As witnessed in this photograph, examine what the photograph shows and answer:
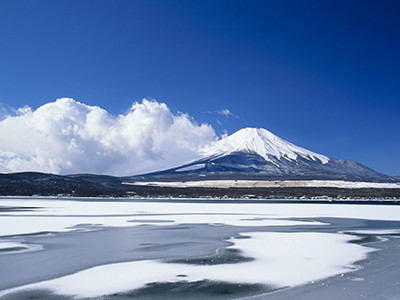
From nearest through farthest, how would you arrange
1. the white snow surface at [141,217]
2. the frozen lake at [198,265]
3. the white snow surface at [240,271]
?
the frozen lake at [198,265]
the white snow surface at [240,271]
the white snow surface at [141,217]

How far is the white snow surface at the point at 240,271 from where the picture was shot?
8.05 m

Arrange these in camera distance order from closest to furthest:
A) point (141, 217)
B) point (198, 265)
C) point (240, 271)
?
point (240, 271), point (198, 265), point (141, 217)

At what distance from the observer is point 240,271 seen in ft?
31.1

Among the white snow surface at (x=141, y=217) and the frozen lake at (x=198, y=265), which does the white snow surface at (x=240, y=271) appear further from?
the white snow surface at (x=141, y=217)

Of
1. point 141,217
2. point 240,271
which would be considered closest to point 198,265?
point 240,271

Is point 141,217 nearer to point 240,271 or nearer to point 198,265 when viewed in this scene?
point 198,265

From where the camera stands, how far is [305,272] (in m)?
9.37

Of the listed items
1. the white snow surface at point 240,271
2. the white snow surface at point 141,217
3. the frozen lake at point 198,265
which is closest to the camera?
the frozen lake at point 198,265

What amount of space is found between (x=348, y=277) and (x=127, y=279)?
510cm

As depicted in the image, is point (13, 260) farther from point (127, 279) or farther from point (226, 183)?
point (226, 183)

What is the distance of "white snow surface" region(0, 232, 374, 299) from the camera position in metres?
8.05

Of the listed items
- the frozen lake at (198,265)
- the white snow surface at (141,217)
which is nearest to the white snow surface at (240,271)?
the frozen lake at (198,265)

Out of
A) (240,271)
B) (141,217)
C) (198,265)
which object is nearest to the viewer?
(240,271)

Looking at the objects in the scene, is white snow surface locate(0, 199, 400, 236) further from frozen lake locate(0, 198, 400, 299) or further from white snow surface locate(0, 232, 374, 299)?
white snow surface locate(0, 232, 374, 299)
